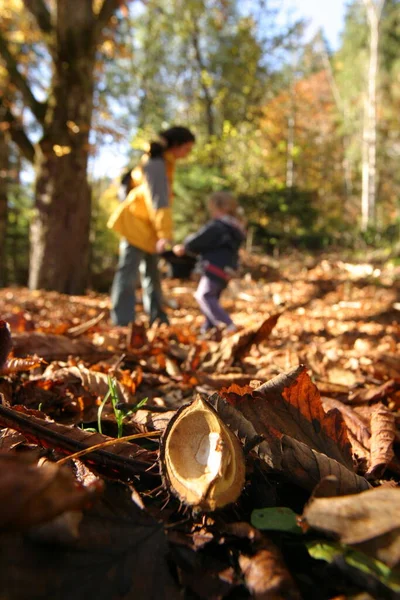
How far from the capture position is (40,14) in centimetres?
716

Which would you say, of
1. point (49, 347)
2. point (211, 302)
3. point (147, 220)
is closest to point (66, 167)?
point (147, 220)

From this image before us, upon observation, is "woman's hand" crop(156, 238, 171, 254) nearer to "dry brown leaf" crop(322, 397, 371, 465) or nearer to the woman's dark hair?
the woman's dark hair

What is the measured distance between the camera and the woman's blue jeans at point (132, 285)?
4.52 m

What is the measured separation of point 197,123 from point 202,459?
819 inches

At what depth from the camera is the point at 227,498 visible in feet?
2.35

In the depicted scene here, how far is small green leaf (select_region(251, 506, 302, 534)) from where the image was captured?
703 mm

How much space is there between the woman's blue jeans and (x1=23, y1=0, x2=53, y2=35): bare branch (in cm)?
495

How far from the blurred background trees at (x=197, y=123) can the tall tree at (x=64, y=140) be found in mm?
29

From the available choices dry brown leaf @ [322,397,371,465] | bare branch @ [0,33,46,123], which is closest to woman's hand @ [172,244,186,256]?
dry brown leaf @ [322,397,371,465]

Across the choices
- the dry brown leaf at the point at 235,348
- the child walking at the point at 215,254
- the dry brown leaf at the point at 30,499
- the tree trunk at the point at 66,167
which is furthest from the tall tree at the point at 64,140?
the dry brown leaf at the point at 30,499

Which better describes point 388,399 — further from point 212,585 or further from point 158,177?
point 158,177

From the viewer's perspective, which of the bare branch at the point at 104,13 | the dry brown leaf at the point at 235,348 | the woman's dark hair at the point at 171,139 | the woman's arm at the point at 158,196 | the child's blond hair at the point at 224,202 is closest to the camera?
the dry brown leaf at the point at 235,348

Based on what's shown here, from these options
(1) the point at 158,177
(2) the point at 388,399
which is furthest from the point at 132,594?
(1) the point at 158,177

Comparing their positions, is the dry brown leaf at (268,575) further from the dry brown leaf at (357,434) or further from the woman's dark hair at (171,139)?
the woman's dark hair at (171,139)
